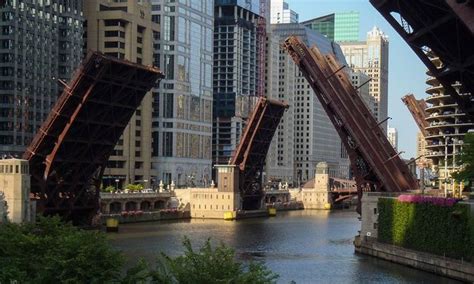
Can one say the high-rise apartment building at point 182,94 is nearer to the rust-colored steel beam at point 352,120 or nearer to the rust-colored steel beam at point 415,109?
the rust-colored steel beam at point 415,109

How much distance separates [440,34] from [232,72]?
6005 inches

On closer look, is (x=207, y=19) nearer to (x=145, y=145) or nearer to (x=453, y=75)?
(x=145, y=145)

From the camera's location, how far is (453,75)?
35.4 metres

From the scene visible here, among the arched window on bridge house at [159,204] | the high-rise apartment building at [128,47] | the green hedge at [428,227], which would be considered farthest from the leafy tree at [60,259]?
the high-rise apartment building at [128,47]

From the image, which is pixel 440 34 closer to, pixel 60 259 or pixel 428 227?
pixel 60 259

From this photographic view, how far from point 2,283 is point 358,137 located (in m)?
44.6

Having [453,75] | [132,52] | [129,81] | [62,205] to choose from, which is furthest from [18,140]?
[453,75]

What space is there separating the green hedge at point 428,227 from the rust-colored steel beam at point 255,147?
38.8 metres

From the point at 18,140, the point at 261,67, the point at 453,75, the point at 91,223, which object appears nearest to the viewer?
the point at 453,75

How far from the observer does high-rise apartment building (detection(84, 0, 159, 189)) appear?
13362 cm

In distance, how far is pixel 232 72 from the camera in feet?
609

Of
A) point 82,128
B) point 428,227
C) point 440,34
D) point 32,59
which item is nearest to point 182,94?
point 32,59

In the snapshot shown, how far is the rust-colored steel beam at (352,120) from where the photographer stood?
67.1 meters

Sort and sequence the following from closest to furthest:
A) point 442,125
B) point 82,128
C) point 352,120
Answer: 1. point 352,120
2. point 82,128
3. point 442,125
